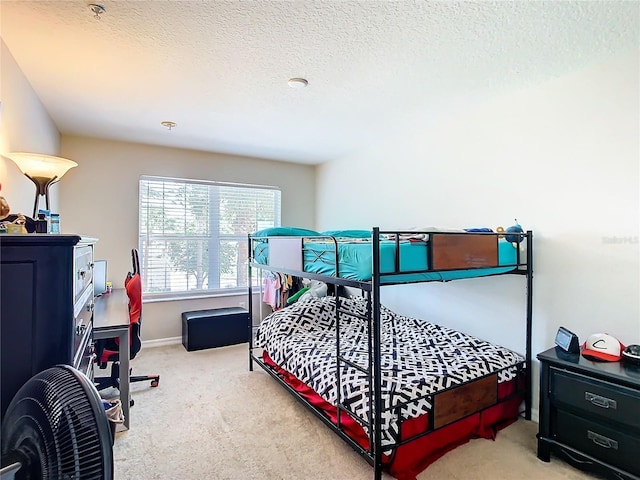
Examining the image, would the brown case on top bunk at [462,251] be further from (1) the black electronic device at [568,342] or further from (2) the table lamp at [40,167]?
(2) the table lamp at [40,167]

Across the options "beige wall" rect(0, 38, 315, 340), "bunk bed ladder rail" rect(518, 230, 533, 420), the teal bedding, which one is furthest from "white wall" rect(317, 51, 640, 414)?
"beige wall" rect(0, 38, 315, 340)

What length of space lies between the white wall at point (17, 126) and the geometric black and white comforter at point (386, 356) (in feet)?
6.87

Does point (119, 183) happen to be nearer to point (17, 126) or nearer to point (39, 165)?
point (17, 126)

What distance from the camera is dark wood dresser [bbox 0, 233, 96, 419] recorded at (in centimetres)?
117

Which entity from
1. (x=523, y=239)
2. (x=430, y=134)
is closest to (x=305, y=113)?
(x=430, y=134)

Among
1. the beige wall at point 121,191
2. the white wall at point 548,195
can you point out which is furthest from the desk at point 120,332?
the white wall at point 548,195

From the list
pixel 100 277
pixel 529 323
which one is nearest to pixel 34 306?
pixel 100 277

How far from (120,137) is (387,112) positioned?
282cm

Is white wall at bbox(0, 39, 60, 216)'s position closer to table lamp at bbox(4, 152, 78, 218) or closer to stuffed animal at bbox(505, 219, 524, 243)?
table lamp at bbox(4, 152, 78, 218)

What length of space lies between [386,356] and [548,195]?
63.0 inches

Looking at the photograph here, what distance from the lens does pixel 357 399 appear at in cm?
197

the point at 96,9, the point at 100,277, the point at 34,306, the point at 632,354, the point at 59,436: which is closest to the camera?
the point at 59,436

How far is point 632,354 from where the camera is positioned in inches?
74.4

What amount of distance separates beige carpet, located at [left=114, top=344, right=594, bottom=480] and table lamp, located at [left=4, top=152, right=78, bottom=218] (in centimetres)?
157
